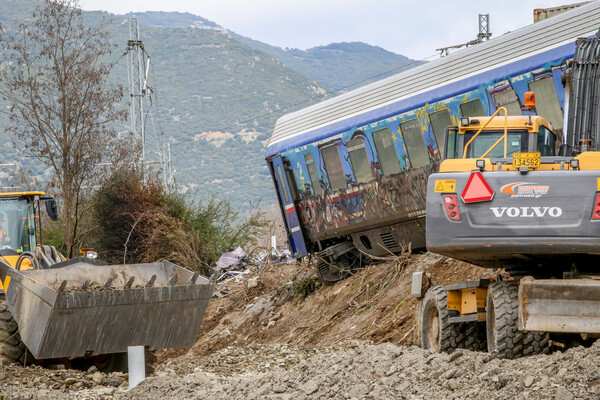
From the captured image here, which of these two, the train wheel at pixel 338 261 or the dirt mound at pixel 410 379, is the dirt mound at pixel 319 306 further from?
the dirt mound at pixel 410 379

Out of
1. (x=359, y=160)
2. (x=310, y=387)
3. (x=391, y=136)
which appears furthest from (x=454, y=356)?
(x=359, y=160)

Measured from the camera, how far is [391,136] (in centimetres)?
1630

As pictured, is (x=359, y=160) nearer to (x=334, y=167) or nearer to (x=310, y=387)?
(x=334, y=167)

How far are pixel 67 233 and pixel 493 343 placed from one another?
19.4 m

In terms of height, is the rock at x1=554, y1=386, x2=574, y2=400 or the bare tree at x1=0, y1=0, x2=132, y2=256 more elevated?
the bare tree at x1=0, y1=0, x2=132, y2=256

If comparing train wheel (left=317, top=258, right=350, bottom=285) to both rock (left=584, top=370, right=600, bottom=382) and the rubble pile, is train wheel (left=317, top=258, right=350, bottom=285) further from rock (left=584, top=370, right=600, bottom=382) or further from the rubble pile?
rock (left=584, top=370, right=600, bottom=382)

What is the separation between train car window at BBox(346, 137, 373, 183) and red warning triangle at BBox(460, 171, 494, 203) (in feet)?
27.6

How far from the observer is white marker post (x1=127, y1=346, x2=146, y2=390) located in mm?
11094

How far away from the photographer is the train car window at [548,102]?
12.9 m

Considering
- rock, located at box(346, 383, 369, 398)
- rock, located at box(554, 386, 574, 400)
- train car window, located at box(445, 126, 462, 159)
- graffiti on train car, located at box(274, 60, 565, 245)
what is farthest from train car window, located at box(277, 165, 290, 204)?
rock, located at box(554, 386, 574, 400)

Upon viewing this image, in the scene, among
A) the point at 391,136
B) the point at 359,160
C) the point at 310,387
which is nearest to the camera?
the point at 310,387

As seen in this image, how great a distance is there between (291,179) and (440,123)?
501 centimetres

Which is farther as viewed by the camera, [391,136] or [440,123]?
[391,136]

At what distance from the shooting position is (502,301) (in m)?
8.52
